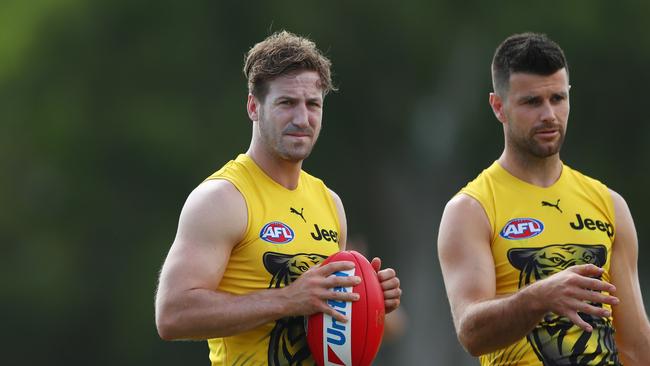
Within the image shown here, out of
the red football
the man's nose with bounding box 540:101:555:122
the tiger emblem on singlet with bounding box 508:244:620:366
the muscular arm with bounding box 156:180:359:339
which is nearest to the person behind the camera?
the muscular arm with bounding box 156:180:359:339

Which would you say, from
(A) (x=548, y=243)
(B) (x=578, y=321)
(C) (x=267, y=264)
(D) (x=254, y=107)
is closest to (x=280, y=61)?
(D) (x=254, y=107)

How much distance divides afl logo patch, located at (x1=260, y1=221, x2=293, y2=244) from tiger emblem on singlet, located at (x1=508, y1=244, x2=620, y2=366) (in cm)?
126

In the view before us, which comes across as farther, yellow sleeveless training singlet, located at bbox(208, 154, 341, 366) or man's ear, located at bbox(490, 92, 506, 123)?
man's ear, located at bbox(490, 92, 506, 123)

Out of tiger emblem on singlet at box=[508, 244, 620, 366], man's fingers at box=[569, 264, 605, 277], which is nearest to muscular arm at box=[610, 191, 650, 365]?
tiger emblem on singlet at box=[508, 244, 620, 366]

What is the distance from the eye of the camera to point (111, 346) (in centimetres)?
2725

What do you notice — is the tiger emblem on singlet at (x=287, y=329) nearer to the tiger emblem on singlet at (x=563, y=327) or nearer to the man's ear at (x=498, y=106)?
the tiger emblem on singlet at (x=563, y=327)

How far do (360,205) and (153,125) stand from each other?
154 inches

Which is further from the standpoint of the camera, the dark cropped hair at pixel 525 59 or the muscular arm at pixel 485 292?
the dark cropped hair at pixel 525 59

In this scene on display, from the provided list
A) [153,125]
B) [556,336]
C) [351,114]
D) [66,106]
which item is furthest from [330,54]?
[556,336]

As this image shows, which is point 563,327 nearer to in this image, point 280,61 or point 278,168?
point 278,168

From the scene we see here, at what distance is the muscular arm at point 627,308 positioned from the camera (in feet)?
27.6

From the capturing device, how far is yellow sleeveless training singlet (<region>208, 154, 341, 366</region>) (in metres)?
7.66

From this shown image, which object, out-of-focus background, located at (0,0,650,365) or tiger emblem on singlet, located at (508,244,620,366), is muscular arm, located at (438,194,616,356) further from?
out-of-focus background, located at (0,0,650,365)

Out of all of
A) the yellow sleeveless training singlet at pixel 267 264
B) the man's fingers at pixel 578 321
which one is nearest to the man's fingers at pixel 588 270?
the man's fingers at pixel 578 321
